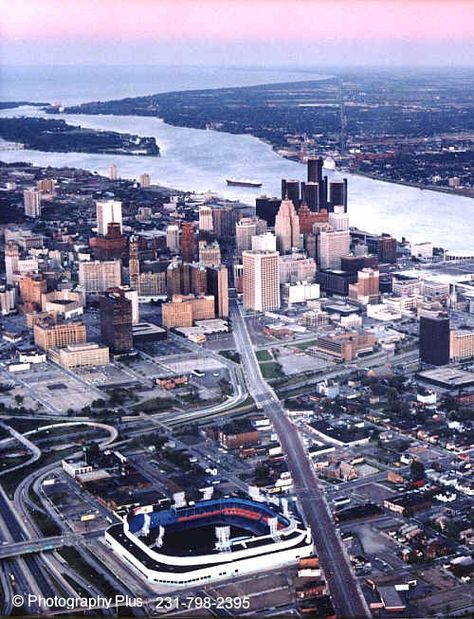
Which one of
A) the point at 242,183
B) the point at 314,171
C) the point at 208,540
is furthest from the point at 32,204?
the point at 208,540

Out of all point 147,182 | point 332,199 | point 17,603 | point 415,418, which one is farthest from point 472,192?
point 17,603

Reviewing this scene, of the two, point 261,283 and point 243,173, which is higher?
point 261,283

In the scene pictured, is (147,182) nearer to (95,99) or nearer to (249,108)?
(249,108)

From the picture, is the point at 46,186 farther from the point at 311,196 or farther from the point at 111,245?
the point at 111,245

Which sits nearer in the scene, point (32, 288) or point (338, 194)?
point (32, 288)

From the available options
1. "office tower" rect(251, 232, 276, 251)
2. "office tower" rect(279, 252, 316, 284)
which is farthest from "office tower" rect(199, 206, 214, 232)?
"office tower" rect(279, 252, 316, 284)

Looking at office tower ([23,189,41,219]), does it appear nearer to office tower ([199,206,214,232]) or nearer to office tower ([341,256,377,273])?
office tower ([199,206,214,232])

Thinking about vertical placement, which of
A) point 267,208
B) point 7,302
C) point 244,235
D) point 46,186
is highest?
point 267,208
